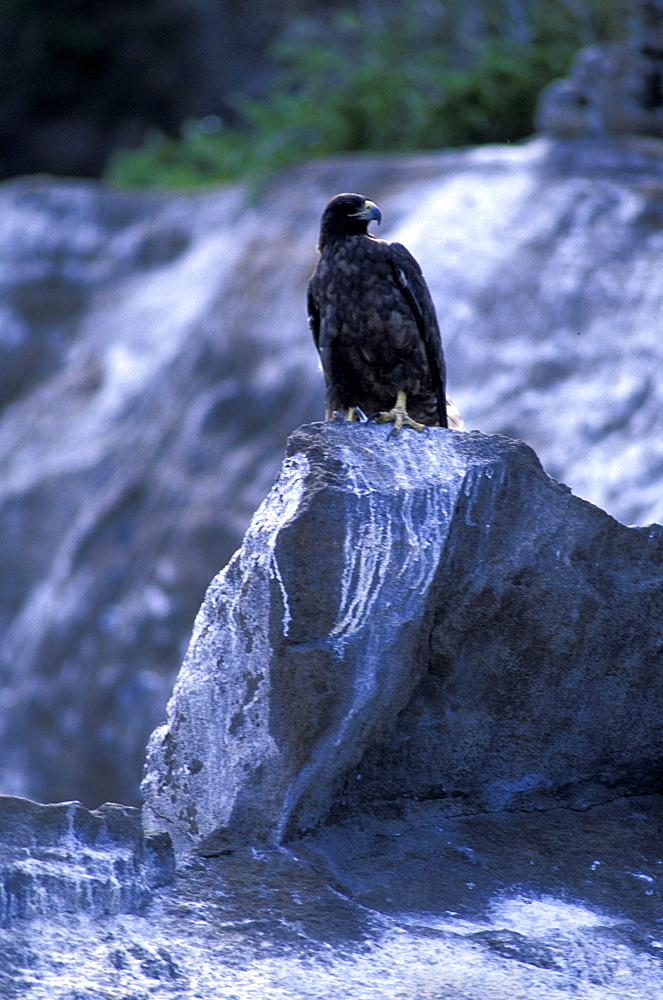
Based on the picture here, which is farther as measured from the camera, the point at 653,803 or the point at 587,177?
the point at 587,177

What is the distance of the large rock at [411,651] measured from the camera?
9.96 feet

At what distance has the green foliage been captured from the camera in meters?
10.5

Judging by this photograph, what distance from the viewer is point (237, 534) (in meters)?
8.04

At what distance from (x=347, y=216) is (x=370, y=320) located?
40cm

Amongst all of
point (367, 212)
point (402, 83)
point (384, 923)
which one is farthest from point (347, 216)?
point (402, 83)

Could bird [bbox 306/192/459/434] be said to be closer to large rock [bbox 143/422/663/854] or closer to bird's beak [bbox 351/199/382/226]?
bird's beak [bbox 351/199/382/226]

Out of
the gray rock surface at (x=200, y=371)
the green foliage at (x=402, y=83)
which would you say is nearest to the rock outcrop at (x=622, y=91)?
the gray rock surface at (x=200, y=371)

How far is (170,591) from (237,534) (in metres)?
0.69

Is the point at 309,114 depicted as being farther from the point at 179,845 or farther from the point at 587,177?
the point at 179,845

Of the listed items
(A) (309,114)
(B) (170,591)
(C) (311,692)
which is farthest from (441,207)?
(C) (311,692)

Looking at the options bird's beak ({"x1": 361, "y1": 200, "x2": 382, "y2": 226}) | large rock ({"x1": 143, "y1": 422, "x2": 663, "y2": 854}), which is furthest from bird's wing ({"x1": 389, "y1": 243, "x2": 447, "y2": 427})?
large rock ({"x1": 143, "y1": 422, "x2": 663, "y2": 854})

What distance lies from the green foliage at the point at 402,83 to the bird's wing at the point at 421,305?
21.3ft

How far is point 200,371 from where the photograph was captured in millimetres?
9211

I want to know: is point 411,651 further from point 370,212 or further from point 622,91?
point 622,91
